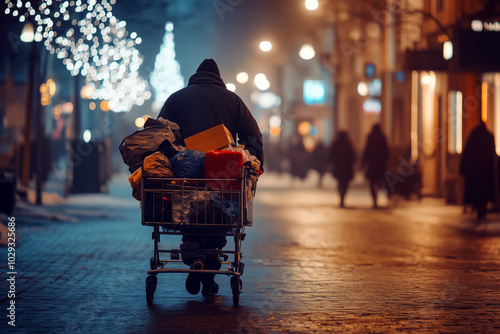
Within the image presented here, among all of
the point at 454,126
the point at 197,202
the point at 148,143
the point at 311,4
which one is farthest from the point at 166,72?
the point at 197,202

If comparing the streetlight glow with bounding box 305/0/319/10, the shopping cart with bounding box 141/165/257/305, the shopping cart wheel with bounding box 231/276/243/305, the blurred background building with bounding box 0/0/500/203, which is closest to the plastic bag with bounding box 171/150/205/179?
the shopping cart with bounding box 141/165/257/305

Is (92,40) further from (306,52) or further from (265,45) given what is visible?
(265,45)

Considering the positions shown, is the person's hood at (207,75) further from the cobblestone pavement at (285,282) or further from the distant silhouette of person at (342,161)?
the distant silhouette of person at (342,161)

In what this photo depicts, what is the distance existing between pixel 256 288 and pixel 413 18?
78.2 feet

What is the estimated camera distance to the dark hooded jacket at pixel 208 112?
26.7 ft

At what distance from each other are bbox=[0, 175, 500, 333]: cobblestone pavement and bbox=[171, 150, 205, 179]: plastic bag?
1092 millimetres

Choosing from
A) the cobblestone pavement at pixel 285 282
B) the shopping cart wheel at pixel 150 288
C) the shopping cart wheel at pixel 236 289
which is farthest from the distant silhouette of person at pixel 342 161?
the shopping cart wheel at pixel 150 288

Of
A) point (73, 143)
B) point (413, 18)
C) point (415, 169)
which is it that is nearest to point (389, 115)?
point (413, 18)

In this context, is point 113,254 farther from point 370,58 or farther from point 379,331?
point 370,58

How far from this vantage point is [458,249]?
12.8 meters

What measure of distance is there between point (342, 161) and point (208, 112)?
15083 millimetres

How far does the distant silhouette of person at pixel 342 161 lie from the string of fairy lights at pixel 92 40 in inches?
224

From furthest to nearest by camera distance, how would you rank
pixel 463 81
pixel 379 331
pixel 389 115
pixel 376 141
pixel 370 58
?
pixel 370 58 → pixel 389 115 → pixel 463 81 → pixel 376 141 → pixel 379 331

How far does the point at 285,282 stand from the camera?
363 inches
